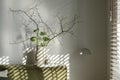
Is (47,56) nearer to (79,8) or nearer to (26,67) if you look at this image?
(26,67)

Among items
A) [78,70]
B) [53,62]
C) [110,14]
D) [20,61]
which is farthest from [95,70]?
[20,61]

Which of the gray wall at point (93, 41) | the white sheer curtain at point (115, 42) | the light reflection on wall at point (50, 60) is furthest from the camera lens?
the gray wall at point (93, 41)

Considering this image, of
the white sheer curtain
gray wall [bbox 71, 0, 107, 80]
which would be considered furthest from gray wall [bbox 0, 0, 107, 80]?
the white sheer curtain

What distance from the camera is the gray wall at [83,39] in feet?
13.6

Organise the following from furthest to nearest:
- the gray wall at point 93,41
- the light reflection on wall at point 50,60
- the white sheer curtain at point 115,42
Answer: the gray wall at point 93,41
the light reflection on wall at point 50,60
the white sheer curtain at point 115,42

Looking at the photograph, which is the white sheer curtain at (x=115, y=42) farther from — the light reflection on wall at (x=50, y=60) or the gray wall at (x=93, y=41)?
the light reflection on wall at (x=50, y=60)

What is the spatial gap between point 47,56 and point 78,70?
1.88ft

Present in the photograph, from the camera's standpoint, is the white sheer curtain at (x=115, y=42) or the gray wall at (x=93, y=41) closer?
the white sheer curtain at (x=115, y=42)

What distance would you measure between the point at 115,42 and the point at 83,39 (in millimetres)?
650

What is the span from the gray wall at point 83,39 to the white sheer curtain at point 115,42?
368 millimetres

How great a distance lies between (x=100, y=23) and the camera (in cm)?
420

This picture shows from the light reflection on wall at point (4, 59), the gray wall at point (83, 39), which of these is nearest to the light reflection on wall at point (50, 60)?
the gray wall at point (83, 39)

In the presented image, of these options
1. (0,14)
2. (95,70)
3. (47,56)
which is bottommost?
(95,70)

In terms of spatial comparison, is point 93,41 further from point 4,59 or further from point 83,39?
point 4,59
